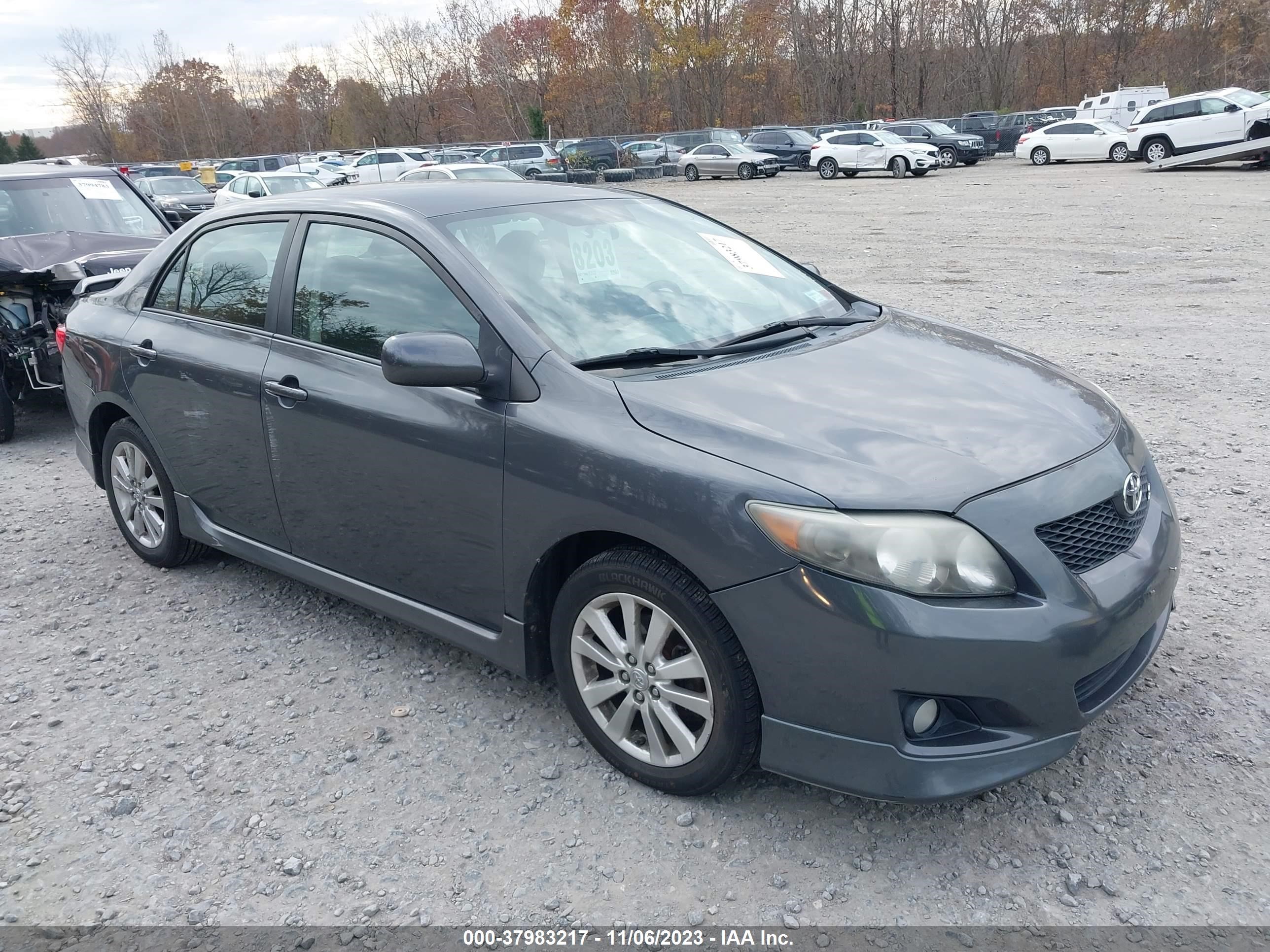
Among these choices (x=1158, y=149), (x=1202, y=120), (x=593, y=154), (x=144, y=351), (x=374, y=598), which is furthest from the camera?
(x=593, y=154)

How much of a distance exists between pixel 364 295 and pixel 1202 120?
30.1 metres

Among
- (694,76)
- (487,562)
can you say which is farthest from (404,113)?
(487,562)

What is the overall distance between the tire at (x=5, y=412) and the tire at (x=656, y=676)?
5.99 metres

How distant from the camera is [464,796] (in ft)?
10.1

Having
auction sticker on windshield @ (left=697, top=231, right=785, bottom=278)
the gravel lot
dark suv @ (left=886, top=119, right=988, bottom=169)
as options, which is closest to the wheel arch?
the gravel lot

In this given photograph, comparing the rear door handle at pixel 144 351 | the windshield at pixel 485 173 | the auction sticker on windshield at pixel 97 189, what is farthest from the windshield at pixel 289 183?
the rear door handle at pixel 144 351

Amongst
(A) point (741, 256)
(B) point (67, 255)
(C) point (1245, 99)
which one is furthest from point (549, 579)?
(C) point (1245, 99)

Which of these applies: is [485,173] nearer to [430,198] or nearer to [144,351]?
[144,351]

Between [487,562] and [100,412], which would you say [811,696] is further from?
[100,412]

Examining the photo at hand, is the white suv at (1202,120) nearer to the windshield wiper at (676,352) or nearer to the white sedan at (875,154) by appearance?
the white sedan at (875,154)

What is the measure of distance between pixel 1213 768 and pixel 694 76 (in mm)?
61741

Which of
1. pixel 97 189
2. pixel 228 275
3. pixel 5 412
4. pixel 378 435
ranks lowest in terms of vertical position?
pixel 5 412

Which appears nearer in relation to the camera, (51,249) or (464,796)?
(464,796)

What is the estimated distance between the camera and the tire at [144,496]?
4594 mm
